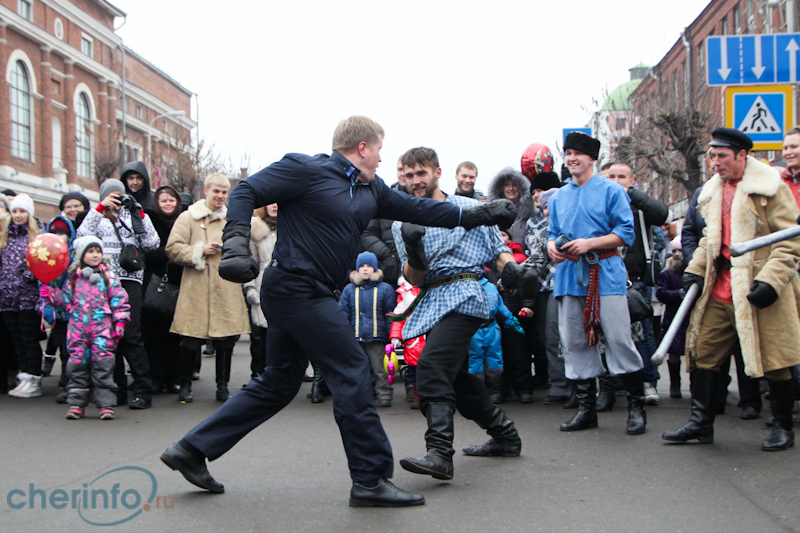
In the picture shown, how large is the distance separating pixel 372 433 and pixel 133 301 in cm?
401

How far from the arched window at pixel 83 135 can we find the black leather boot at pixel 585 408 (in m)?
43.7

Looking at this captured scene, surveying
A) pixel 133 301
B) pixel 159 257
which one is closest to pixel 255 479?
pixel 133 301


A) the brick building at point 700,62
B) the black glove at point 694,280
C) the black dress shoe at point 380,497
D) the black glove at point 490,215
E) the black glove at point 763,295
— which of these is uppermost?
the brick building at point 700,62

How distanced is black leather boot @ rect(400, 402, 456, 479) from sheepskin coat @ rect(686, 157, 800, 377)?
201 centimetres

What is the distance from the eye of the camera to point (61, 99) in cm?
4319

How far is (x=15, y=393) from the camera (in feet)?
24.9

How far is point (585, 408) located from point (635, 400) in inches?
14.9

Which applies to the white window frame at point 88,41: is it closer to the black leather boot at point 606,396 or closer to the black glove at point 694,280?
the black leather boot at point 606,396

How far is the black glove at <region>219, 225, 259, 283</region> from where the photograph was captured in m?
3.72

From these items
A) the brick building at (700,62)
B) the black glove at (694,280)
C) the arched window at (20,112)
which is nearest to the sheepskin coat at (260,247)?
the black glove at (694,280)

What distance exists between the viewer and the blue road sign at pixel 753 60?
8.29 meters

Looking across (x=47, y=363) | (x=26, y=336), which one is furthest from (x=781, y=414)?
(x=47, y=363)

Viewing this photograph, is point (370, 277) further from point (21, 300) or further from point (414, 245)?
point (21, 300)

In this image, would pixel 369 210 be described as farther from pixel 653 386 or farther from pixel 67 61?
pixel 67 61
